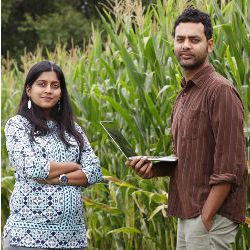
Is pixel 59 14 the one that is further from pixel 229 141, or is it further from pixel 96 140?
pixel 229 141

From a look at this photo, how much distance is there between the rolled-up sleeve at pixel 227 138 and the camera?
145 inches

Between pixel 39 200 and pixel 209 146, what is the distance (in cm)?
94

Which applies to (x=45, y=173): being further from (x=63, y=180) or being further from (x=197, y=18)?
(x=197, y=18)

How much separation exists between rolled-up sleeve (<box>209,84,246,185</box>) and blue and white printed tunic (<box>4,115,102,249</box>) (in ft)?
2.87

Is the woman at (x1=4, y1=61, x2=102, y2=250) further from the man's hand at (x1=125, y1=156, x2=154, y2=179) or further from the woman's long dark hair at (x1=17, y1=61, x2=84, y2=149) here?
the man's hand at (x1=125, y1=156, x2=154, y2=179)

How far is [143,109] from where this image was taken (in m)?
5.87

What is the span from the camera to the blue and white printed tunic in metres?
4.17

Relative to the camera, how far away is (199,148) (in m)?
3.79

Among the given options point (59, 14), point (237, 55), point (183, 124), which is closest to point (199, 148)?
point (183, 124)

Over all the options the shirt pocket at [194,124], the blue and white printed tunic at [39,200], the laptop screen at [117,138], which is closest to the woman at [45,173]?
the blue and white printed tunic at [39,200]

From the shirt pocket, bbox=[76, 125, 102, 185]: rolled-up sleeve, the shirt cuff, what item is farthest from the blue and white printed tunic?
the shirt cuff

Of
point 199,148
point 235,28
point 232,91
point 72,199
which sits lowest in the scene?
point 72,199

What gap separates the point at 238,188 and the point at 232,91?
437mm

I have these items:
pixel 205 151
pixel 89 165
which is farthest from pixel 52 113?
pixel 205 151
